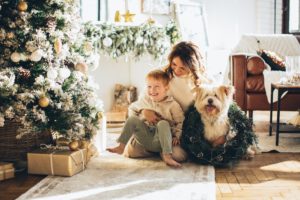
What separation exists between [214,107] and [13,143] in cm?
135

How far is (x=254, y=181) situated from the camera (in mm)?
2678

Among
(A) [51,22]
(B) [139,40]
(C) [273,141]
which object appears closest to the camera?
(A) [51,22]

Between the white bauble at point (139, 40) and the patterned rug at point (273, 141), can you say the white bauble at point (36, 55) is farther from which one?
the white bauble at point (139, 40)

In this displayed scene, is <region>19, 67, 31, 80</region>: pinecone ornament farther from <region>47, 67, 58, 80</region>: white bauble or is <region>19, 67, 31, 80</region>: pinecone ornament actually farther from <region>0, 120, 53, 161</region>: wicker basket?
<region>0, 120, 53, 161</region>: wicker basket

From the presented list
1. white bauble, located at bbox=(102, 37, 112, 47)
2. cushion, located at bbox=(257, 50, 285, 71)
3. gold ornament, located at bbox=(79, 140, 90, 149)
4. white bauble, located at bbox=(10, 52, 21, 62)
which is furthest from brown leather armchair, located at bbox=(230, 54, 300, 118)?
white bauble, located at bbox=(10, 52, 21, 62)

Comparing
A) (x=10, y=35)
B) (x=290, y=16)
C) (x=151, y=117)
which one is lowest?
(x=151, y=117)

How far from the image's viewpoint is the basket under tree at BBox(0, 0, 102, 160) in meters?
2.71

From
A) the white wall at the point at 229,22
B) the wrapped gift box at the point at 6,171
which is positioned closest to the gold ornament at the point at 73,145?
the wrapped gift box at the point at 6,171

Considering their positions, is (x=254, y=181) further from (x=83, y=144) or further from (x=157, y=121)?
(x=83, y=144)

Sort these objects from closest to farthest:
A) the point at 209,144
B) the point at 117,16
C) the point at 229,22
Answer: the point at 209,144 → the point at 117,16 → the point at 229,22

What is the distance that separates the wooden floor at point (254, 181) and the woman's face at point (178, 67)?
728 millimetres

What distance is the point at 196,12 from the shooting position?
6102 millimetres

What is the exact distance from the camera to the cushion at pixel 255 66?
14.4ft

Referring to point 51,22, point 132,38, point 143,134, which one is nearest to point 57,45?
point 51,22
